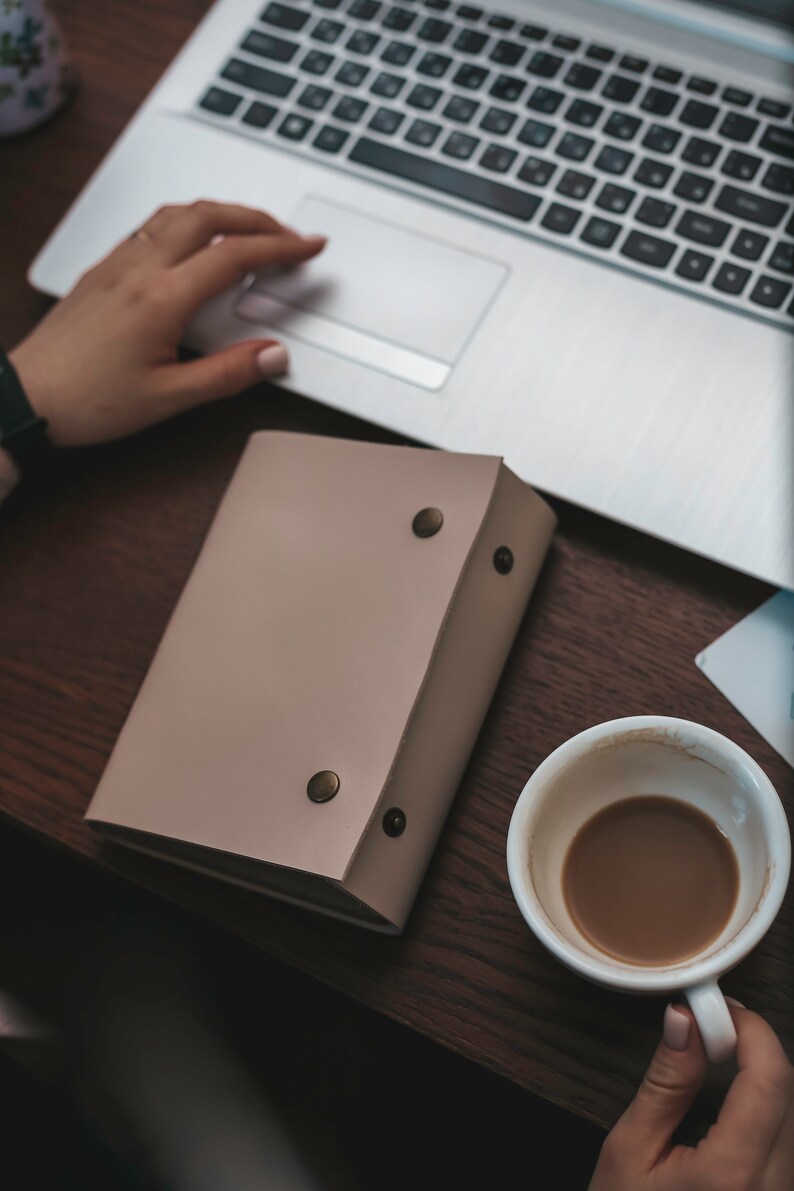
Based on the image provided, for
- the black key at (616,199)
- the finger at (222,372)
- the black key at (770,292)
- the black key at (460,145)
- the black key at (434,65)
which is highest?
the black key at (434,65)

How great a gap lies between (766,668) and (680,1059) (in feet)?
0.66

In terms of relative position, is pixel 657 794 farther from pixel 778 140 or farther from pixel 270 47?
pixel 270 47

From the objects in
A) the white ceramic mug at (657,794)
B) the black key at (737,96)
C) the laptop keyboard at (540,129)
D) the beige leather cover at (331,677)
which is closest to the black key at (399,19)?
the laptop keyboard at (540,129)

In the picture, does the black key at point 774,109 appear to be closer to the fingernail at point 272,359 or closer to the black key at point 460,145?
the black key at point 460,145

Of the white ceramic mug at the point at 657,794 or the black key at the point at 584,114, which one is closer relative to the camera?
the white ceramic mug at the point at 657,794

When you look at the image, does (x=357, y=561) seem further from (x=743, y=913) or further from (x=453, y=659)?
(x=743, y=913)

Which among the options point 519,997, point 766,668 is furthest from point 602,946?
point 766,668

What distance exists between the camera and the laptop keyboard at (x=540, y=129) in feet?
1.94

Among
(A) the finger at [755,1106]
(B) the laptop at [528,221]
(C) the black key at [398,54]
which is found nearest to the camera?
(A) the finger at [755,1106]

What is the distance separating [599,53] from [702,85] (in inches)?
2.6

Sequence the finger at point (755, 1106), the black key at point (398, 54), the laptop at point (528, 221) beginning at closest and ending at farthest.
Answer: the finger at point (755, 1106) → the laptop at point (528, 221) → the black key at point (398, 54)

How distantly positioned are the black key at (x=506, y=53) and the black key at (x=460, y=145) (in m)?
0.06

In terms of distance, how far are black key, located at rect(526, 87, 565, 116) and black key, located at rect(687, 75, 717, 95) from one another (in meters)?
0.08

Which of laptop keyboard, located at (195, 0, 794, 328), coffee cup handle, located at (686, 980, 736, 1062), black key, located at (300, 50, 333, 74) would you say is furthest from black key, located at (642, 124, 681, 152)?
coffee cup handle, located at (686, 980, 736, 1062)
